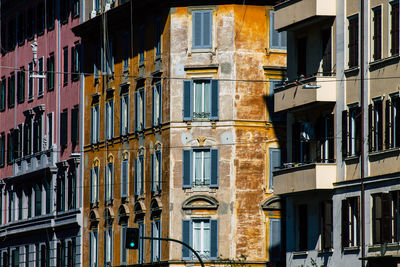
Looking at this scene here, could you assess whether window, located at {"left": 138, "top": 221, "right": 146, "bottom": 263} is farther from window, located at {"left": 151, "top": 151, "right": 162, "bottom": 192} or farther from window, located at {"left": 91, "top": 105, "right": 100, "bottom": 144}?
window, located at {"left": 91, "top": 105, "right": 100, "bottom": 144}

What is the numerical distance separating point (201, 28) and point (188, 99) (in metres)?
3.59

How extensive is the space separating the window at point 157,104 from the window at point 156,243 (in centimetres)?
501

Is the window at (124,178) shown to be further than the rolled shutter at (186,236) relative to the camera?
Yes

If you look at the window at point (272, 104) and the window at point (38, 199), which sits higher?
the window at point (272, 104)

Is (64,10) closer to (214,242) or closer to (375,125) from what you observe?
(214,242)

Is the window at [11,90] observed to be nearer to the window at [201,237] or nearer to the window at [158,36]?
the window at [158,36]

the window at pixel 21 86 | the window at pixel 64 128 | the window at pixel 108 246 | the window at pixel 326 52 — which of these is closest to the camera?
the window at pixel 326 52

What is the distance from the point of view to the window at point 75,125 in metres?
90.9

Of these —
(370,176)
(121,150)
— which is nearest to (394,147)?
(370,176)

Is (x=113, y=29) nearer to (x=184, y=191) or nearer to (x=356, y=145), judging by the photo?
(x=184, y=191)

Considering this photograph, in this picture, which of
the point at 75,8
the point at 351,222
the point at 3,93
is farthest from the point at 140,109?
the point at 3,93

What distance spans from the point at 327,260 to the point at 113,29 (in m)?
26.3

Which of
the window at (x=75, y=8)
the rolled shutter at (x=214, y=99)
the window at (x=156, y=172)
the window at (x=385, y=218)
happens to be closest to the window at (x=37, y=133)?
the window at (x=75, y=8)

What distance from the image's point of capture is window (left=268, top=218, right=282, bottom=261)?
75438mm
